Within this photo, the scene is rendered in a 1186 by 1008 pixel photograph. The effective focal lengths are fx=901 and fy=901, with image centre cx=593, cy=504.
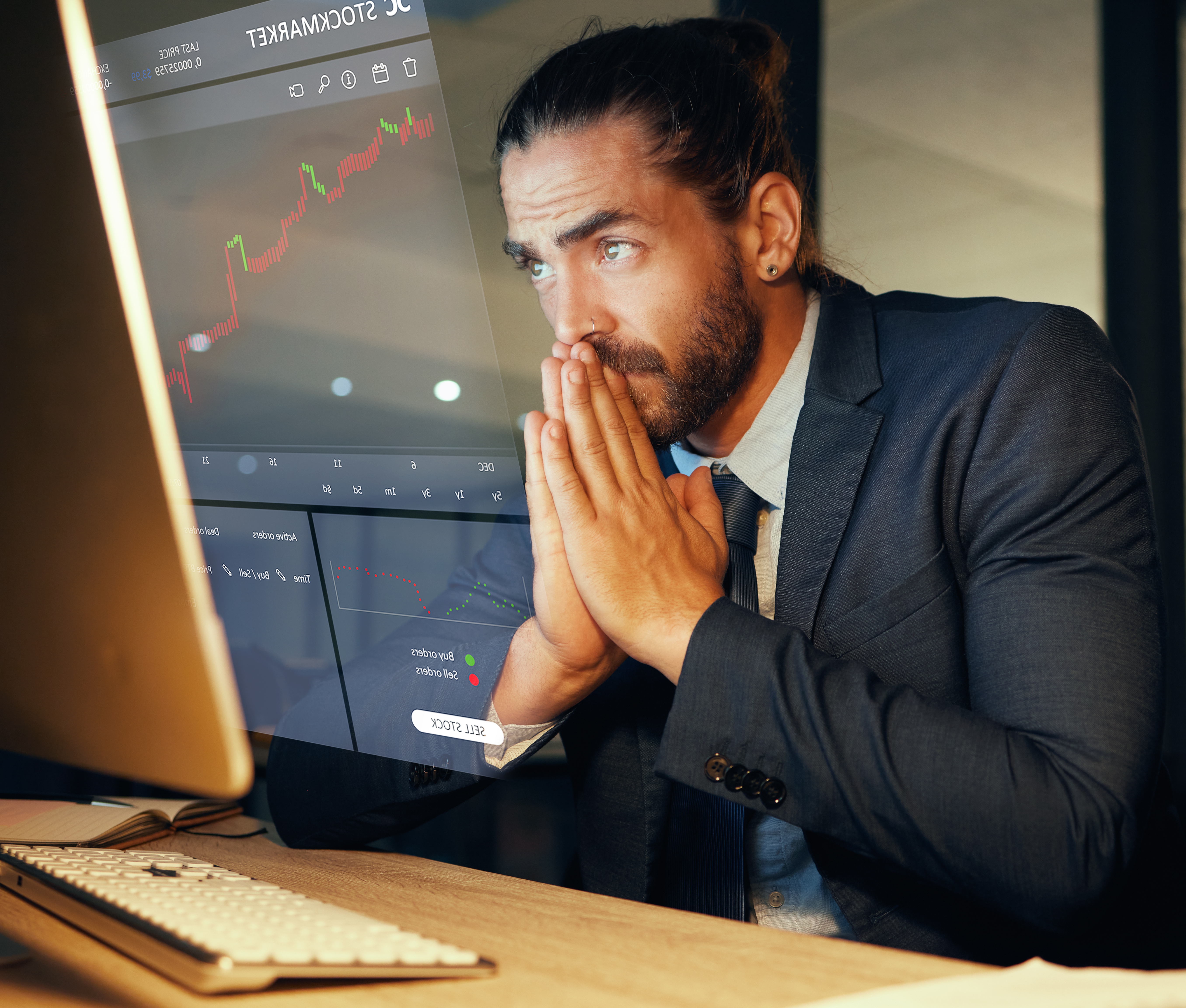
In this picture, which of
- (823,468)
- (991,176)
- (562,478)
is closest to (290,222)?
(562,478)

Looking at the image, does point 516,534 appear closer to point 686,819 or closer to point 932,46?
point 686,819

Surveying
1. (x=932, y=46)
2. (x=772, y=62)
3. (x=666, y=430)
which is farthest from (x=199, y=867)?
(x=932, y=46)

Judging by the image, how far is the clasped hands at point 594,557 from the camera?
2.60 ft

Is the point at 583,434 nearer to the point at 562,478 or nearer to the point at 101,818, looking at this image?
the point at 562,478

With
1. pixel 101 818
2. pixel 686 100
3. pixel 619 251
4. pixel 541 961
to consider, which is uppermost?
pixel 686 100

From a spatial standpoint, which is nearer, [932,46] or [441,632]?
[441,632]

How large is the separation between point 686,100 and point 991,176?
2212 millimetres

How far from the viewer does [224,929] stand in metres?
0.49

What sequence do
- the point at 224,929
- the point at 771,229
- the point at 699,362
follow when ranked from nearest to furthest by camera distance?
the point at 224,929 → the point at 699,362 → the point at 771,229

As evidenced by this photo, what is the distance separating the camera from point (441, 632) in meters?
0.85

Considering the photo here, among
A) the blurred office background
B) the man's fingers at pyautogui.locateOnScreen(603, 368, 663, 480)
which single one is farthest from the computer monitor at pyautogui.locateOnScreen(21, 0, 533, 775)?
the blurred office background

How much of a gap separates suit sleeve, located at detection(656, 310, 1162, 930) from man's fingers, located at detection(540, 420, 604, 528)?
6.4 inches

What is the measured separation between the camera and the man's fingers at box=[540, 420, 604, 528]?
83 cm

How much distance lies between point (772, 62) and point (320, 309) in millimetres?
749
